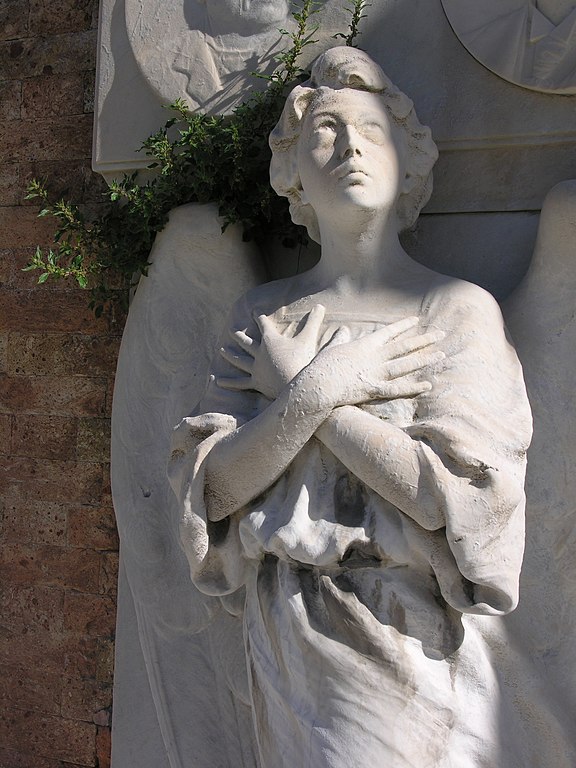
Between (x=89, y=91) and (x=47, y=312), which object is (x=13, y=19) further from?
(x=47, y=312)

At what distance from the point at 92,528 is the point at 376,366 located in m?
1.59

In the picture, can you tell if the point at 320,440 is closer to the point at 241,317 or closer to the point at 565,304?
the point at 241,317

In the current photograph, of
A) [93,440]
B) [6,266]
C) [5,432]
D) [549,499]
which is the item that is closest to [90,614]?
[93,440]

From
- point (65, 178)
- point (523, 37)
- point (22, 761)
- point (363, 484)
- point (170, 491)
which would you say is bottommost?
point (22, 761)

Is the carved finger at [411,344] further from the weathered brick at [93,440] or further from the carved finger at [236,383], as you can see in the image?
the weathered brick at [93,440]

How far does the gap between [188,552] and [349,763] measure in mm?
533

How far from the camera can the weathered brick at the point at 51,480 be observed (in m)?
3.54

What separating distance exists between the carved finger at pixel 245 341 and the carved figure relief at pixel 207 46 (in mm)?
710

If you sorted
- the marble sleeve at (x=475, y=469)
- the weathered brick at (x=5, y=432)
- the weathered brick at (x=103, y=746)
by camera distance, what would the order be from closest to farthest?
the marble sleeve at (x=475, y=469) → the weathered brick at (x=103, y=746) → the weathered brick at (x=5, y=432)

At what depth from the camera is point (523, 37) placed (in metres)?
2.65

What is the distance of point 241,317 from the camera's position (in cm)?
258

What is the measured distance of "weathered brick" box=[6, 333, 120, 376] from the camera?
11.7ft

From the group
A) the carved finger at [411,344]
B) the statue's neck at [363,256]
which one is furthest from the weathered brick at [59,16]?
the carved finger at [411,344]

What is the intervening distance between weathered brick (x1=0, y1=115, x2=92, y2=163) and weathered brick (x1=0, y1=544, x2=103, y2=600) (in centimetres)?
127
